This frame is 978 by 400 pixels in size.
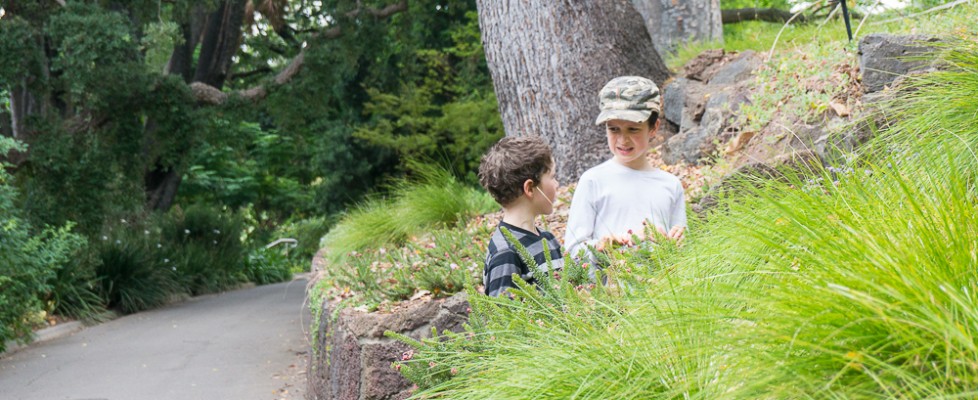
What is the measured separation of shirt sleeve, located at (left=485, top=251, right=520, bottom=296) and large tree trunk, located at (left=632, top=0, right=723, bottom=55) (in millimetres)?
7742

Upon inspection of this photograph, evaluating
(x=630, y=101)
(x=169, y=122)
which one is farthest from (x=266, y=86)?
(x=630, y=101)

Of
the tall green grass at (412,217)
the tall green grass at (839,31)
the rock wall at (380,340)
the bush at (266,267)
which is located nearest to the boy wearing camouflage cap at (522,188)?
the rock wall at (380,340)

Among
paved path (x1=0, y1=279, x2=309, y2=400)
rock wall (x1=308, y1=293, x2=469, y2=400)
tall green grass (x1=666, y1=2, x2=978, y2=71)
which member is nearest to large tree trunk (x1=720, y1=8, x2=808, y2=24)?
tall green grass (x1=666, y1=2, x2=978, y2=71)

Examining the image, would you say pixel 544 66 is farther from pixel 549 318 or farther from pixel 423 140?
pixel 423 140

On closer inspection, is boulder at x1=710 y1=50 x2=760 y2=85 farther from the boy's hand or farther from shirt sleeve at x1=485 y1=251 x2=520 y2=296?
shirt sleeve at x1=485 y1=251 x2=520 y2=296

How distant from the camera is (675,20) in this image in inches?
428

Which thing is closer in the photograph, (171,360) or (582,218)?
(582,218)

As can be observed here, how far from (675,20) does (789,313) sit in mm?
9473

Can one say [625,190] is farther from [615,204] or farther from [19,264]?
[19,264]

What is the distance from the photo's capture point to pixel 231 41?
1848 cm

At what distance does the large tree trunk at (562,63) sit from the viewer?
7531 mm

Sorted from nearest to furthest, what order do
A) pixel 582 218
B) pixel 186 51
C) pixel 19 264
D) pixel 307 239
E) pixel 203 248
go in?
pixel 582 218 → pixel 19 264 → pixel 203 248 → pixel 186 51 → pixel 307 239

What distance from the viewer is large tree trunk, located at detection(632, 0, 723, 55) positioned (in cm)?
1082

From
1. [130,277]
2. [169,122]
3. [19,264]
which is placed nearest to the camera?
[19,264]
